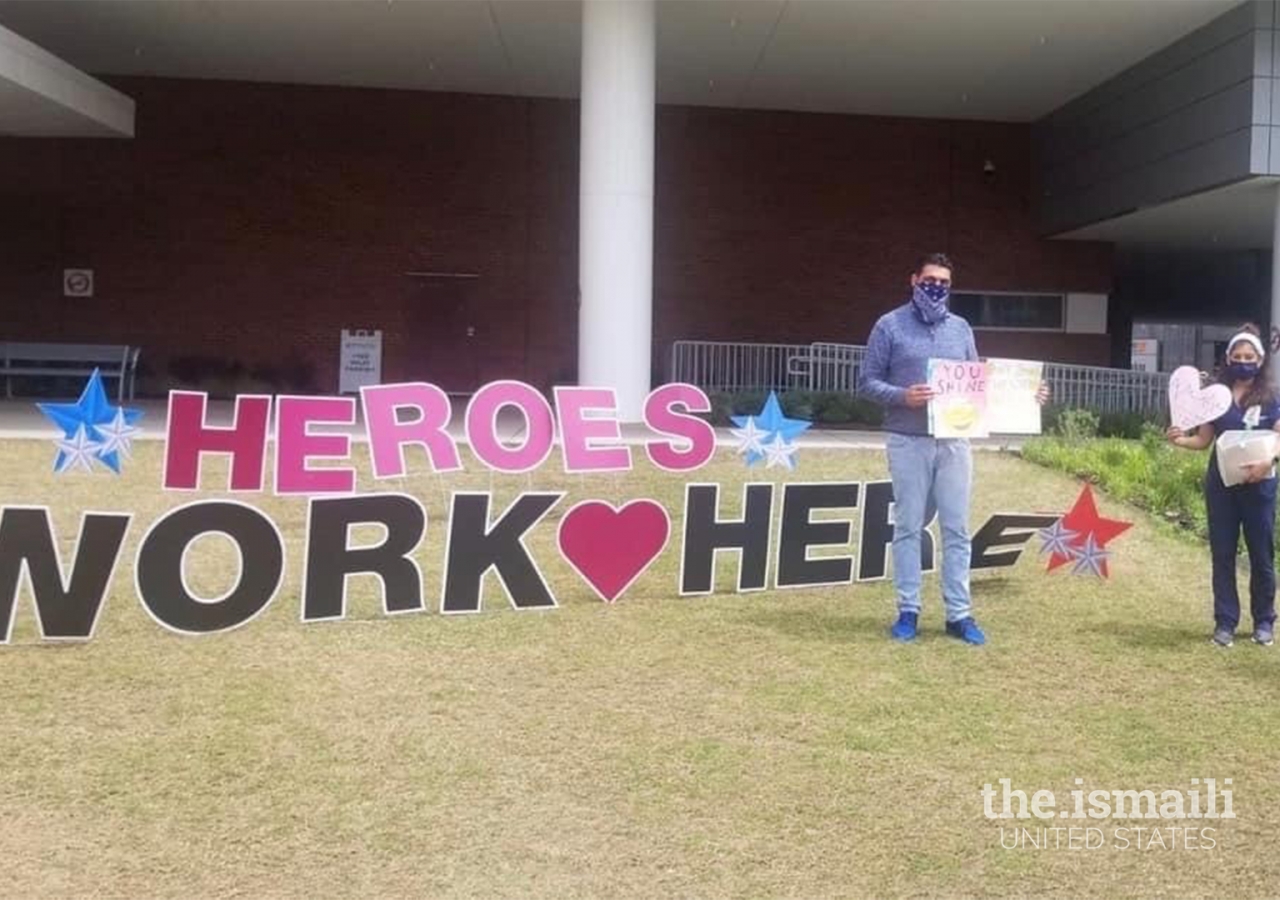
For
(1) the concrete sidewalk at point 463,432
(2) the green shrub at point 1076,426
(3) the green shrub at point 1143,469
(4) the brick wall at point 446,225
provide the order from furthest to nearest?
(4) the brick wall at point 446,225, (1) the concrete sidewalk at point 463,432, (2) the green shrub at point 1076,426, (3) the green shrub at point 1143,469

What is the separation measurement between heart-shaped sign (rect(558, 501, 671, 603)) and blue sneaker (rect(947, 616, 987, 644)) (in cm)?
161

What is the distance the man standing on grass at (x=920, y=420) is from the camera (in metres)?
6.58

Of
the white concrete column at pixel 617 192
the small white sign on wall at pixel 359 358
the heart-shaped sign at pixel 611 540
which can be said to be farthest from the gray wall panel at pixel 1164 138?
the heart-shaped sign at pixel 611 540

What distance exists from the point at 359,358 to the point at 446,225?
2.82m

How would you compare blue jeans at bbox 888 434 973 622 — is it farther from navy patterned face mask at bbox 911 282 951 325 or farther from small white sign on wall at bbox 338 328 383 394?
small white sign on wall at bbox 338 328 383 394

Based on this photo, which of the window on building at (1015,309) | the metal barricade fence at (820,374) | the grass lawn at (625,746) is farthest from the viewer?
the window on building at (1015,309)

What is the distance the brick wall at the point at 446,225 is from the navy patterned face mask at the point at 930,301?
57.8ft

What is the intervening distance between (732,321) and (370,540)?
53.3 feet

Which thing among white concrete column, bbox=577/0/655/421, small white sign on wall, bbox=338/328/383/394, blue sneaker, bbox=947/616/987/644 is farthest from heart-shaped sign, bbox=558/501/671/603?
small white sign on wall, bbox=338/328/383/394

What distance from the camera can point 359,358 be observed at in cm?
2395

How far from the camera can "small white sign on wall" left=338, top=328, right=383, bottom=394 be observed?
23.9m

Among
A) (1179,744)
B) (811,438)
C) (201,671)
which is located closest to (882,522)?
(1179,744)

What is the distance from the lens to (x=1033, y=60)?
20734 millimetres

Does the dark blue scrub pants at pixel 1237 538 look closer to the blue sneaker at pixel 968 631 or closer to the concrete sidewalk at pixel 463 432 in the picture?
the blue sneaker at pixel 968 631
